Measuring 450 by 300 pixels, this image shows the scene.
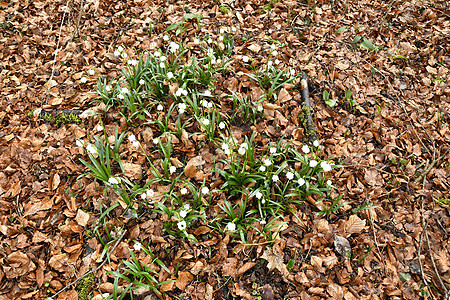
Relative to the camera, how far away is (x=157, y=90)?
312 cm

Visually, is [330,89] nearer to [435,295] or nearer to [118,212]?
[435,295]

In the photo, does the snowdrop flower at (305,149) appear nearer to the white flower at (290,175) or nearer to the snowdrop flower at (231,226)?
the white flower at (290,175)

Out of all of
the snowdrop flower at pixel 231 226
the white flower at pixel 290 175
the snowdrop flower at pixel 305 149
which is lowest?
the snowdrop flower at pixel 231 226

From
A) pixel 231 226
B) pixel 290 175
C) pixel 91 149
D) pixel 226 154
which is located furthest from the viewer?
pixel 226 154

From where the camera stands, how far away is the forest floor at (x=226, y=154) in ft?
7.52

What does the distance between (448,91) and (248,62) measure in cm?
258

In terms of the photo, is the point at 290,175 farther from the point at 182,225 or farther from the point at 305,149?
the point at 182,225

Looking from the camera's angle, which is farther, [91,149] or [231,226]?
[91,149]

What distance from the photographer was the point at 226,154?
2.84 metres

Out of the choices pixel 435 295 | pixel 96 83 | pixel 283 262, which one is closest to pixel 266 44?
pixel 96 83

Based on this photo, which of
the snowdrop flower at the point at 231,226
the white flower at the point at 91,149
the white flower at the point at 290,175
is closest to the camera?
the snowdrop flower at the point at 231,226

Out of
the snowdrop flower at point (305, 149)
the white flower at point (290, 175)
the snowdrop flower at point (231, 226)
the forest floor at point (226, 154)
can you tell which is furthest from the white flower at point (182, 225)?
the snowdrop flower at point (305, 149)

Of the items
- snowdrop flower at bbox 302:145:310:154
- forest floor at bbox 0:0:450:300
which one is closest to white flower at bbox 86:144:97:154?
forest floor at bbox 0:0:450:300

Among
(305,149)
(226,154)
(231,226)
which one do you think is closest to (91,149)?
(226,154)
